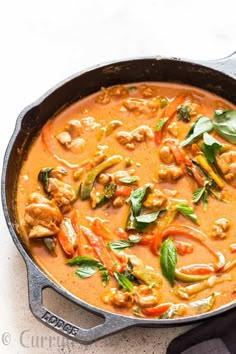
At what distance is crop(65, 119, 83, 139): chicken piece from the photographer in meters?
2.90

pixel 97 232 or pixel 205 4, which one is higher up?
pixel 205 4

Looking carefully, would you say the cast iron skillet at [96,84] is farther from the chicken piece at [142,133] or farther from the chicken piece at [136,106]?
the chicken piece at [142,133]

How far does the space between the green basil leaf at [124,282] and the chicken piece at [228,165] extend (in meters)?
Answer: 0.57

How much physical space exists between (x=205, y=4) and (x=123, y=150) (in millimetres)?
1049

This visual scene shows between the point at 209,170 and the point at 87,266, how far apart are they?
61 centimetres

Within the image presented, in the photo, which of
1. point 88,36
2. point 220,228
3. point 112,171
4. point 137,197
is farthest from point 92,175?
point 88,36

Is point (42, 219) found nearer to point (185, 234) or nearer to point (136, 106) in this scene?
point (185, 234)

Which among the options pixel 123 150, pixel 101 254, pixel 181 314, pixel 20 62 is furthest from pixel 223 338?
pixel 20 62

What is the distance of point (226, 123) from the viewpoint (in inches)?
113

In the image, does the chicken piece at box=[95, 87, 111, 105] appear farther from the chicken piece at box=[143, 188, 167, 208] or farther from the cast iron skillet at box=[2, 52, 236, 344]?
the chicken piece at box=[143, 188, 167, 208]

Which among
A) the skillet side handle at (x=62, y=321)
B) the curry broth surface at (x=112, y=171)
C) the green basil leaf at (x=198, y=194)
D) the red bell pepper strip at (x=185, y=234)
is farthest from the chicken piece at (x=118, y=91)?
the skillet side handle at (x=62, y=321)

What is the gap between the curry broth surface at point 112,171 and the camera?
2.51m

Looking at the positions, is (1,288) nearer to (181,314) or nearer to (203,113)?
(181,314)

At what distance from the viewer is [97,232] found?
262 cm
